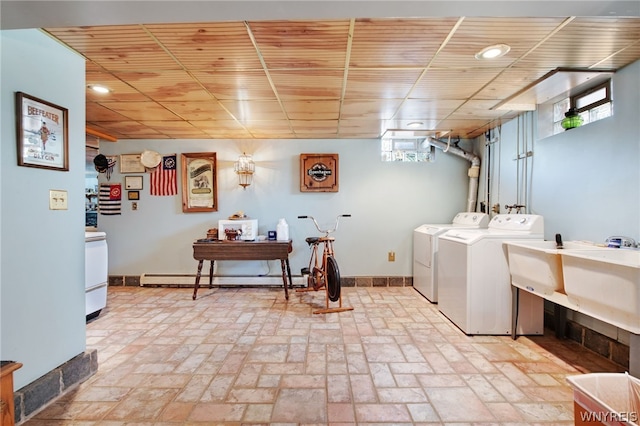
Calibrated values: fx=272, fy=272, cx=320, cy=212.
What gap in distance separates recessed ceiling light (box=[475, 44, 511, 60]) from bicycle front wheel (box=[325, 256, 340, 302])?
7.10ft

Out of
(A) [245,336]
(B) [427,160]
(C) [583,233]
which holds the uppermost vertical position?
(B) [427,160]

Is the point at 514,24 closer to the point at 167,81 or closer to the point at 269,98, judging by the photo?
the point at 269,98

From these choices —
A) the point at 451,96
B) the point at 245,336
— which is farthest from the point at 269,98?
the point at 245,336

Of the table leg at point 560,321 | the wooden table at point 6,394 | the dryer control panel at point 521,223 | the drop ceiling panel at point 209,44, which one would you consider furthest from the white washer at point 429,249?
the wooden table at point 6,394

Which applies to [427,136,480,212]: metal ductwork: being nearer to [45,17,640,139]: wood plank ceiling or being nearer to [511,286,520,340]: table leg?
[45,17,640,139]: wood plank ceiling

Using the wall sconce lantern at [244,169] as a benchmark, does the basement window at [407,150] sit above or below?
above

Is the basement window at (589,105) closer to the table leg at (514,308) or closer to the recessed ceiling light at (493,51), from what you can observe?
the recessed ceiling light at (493,51)

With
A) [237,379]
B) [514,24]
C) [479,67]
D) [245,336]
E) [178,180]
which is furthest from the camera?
[178,180]

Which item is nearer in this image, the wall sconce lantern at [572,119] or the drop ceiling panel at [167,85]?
the drop ceiling panel at [167,85]

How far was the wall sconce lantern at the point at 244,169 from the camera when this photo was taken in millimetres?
3756

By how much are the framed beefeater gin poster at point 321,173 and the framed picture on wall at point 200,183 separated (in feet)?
4.24

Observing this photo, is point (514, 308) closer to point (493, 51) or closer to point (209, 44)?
point (493, 51)

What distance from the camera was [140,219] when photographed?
396cm

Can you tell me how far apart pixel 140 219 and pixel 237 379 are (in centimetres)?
316
